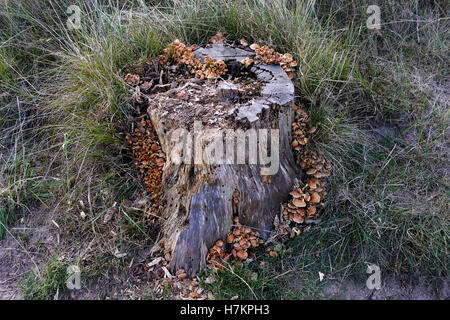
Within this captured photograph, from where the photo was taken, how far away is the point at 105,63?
125 inches

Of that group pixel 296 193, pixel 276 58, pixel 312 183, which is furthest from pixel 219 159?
pixel 276 58

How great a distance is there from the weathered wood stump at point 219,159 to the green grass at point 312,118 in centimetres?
33

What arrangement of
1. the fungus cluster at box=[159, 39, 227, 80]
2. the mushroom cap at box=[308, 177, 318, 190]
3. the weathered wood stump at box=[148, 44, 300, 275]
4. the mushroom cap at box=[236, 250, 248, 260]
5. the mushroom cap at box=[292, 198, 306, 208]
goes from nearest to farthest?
the weathered wood stump at box=[148, 44, 300, 275]
the mushroom cap at box=[236, 250, 248, 260]
the mushroom cap at box=[292, 198, 306, 208]
the mushroom cap at box=[308, 177, 318, 190]
the fungus cluster at box=[159, 39, 227, 80]

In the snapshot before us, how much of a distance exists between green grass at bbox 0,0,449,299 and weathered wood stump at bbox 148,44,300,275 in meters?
0.33

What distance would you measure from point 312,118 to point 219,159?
1105mm

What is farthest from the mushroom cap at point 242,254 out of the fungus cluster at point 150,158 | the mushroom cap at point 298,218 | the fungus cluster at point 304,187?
the fungus cluster at point 150,158

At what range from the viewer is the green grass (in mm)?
2760

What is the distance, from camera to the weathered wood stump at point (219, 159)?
99.7 inches

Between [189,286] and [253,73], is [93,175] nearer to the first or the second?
[189,286]

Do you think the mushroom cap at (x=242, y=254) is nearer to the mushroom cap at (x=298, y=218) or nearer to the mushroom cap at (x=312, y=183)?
the mushroom cap at (x=298, y=218)

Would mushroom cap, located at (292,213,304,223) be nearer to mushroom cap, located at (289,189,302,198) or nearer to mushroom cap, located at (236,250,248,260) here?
mushroom cap, located at (289,189,302,198)

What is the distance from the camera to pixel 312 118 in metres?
3.15

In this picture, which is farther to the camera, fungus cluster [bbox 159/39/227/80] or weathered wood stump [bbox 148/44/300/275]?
fungus cluster [bbox 159/39/227/80]

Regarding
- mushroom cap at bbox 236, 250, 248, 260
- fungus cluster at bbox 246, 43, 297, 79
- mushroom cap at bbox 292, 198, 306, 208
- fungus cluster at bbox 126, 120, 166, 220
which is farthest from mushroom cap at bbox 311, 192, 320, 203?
fungus cluster at bbox 126, 120, 166, 220
